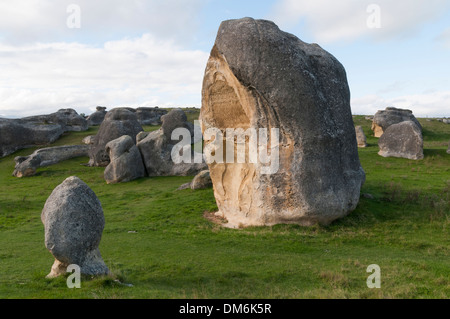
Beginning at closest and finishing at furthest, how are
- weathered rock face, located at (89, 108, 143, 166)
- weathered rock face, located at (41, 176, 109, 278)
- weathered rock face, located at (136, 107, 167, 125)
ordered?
weathered rock face, located at (41, 176, 109, 278), weathered rock face, located at (89, 108, 143, 166), weathered rock face, located at (136, 107, 167, 125)

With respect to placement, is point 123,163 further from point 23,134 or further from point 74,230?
point 74,230

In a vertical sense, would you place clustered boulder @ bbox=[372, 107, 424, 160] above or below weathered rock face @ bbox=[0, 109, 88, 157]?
below

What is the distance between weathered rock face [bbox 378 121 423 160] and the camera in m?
27.7

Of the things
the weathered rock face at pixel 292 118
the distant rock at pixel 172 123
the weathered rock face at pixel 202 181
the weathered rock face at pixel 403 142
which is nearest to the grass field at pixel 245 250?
the weathered rock face at pixel 202 181

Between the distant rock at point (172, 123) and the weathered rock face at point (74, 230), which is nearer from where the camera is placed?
the weathered rock face at point (74, 230)

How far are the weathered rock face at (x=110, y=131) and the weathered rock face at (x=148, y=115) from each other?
2140 cm

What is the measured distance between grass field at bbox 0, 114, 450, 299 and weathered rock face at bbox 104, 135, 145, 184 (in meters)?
4.54

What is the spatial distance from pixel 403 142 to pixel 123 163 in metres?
19.5

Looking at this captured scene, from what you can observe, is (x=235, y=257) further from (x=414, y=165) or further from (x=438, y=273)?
(x=414, y=165)

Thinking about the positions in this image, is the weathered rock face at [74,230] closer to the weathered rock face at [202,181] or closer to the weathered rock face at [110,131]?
the weathered rock face at [202,181]

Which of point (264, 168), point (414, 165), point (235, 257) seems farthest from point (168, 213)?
point (414, 165)

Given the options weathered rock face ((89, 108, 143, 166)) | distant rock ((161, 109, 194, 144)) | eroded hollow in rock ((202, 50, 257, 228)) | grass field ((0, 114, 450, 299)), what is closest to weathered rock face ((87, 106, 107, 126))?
weathered rock face ((89, 108, 143, 166))

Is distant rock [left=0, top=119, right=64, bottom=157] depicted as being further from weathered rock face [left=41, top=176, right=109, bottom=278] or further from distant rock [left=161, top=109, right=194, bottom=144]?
weathered rock face [left=41, top=176, right=109, bottom=278]

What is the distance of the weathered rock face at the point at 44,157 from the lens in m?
30.7
